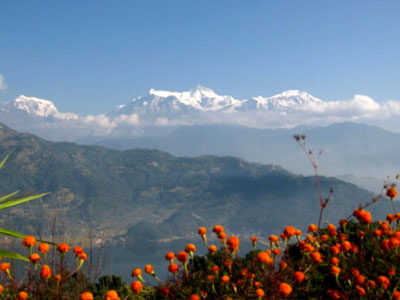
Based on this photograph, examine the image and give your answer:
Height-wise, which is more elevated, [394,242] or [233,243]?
[394,242]

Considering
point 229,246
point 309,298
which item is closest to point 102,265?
point 229,246

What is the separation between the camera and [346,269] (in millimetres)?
3600

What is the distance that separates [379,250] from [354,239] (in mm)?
999

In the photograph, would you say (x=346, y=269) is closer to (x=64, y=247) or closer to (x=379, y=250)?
(x=379, y=250)

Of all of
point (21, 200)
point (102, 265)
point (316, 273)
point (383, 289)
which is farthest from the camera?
point (21, 200)

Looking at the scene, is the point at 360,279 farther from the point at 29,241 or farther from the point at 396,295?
the point at 29,241

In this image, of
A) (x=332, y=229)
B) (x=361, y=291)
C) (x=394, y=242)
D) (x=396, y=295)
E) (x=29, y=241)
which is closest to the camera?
(x=396, y=295)

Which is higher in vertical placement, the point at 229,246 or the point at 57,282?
the point at 229,246

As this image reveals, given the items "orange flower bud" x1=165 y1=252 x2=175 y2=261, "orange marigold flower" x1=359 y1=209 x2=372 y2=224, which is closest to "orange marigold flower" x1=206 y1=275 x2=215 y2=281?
"orange flower bud" x1=165 y1=252 x2=175 y2=261

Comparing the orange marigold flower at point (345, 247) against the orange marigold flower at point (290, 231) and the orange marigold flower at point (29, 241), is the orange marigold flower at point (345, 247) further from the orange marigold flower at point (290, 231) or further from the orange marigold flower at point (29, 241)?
the orange marigold flower at point (29, 241)

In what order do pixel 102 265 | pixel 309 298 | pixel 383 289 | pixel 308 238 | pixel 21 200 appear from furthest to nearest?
pixel 21 200 → pixel 102 265 → pixel 308 238 → pixel 309 298 → pixel 383 289

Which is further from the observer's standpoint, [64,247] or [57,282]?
[64,247]

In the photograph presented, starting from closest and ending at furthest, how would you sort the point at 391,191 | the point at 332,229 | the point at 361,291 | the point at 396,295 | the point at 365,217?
the point at 396,295 → the point at 361,291 → the point at 365,217 → the point at 391,191 → the point at 332,229

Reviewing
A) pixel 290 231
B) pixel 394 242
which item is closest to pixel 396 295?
pixel 394 242
